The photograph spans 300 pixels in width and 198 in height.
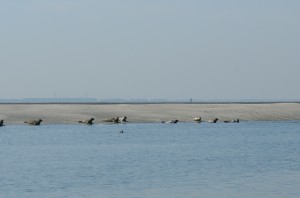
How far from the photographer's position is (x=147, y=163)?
4503 centimetres

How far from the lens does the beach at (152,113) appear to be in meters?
90.8

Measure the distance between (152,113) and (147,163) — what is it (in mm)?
55874

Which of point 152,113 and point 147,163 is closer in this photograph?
point 147,163

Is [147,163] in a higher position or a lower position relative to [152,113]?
lower

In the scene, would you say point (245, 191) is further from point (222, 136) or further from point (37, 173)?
point (222, 136)

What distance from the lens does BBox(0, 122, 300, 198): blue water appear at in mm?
34406

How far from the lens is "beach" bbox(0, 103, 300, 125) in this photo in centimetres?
9076

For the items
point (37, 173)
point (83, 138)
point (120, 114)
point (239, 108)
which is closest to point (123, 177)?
point (37, 173)

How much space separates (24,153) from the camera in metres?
51.4

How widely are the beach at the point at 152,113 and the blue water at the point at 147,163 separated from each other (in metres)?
14.7

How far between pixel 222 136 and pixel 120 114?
30816 mm

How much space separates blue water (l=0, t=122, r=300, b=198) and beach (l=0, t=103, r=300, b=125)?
14661 mm

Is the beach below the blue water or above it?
above

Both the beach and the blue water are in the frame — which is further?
the beach
